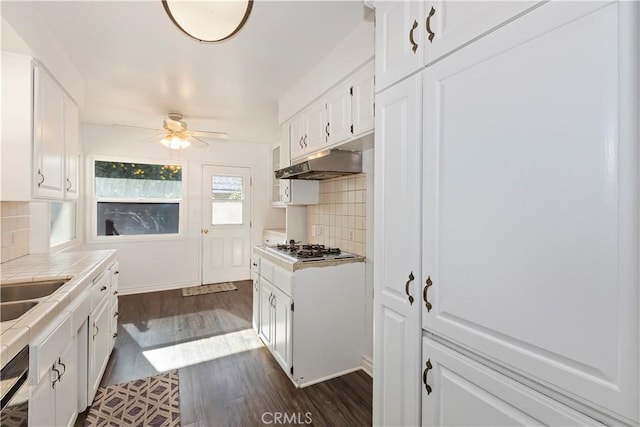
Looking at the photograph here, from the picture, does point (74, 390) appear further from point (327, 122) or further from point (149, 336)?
point (327, 122)

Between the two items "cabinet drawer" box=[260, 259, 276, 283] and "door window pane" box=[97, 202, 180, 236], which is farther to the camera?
"door window pane" box=[97, 202, 180, 236]

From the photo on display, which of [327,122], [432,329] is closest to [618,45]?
[432,329]

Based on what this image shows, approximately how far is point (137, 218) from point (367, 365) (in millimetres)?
3962

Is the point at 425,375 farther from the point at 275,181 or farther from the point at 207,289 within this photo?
the point at 207,289

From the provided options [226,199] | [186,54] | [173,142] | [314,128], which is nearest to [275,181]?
[226,199]

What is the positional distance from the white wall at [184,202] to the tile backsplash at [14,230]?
1.90m

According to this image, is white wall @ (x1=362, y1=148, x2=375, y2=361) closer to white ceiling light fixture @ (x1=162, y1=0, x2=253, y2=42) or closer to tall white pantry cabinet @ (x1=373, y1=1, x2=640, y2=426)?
tall white pantry cabinet @ (x1=373, y1=1, x2=640, y2=426)

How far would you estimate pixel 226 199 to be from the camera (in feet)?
16.6

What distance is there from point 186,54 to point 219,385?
102 inches

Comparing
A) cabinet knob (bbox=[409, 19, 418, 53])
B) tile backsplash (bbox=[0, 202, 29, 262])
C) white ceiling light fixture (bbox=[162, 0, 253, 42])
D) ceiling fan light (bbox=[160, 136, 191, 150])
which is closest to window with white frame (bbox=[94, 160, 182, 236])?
ceiling fan light (bbox=[160, 136, 191, 150])

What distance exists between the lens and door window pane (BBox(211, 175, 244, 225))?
4945 mm

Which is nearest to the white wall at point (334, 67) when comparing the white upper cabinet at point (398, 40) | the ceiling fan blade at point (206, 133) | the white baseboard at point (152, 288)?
the white upper cabinet at point (398, 40)

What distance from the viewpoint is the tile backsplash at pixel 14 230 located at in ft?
6.84

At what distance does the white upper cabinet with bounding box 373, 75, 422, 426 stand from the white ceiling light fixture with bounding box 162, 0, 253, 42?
0.74 m
